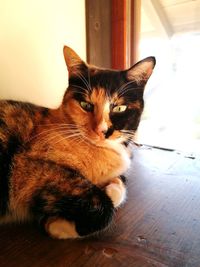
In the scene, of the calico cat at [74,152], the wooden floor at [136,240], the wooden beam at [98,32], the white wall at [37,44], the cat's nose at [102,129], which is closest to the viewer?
the wooden floor at [136,240]

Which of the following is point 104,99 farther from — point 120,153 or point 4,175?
point 4,175

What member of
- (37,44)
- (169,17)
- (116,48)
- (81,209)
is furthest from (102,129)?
(169,17)

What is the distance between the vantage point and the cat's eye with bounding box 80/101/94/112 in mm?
765

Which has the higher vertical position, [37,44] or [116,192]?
[37,44]

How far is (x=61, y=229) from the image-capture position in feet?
1.89

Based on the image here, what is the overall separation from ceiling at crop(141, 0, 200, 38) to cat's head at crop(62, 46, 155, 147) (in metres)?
0.67

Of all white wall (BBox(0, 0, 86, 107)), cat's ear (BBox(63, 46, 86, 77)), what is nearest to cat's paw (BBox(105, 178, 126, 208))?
cat's ear (BBox(63, 46, 86, 77))

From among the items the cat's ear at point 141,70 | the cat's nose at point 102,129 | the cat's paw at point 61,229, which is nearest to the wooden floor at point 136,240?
the cat's paw at point 61,229

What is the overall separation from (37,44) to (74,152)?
1.86ft

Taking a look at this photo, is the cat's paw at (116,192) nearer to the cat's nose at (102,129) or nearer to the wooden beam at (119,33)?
the cat's nose at (102,129)

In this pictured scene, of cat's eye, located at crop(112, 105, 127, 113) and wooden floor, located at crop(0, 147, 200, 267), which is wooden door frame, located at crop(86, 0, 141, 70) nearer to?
cat's eye, located at crop(112, 105, 127, 113)

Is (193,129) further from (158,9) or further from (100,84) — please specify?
(100,84)

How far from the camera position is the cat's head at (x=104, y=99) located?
0.73 metres

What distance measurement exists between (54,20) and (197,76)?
77cm
